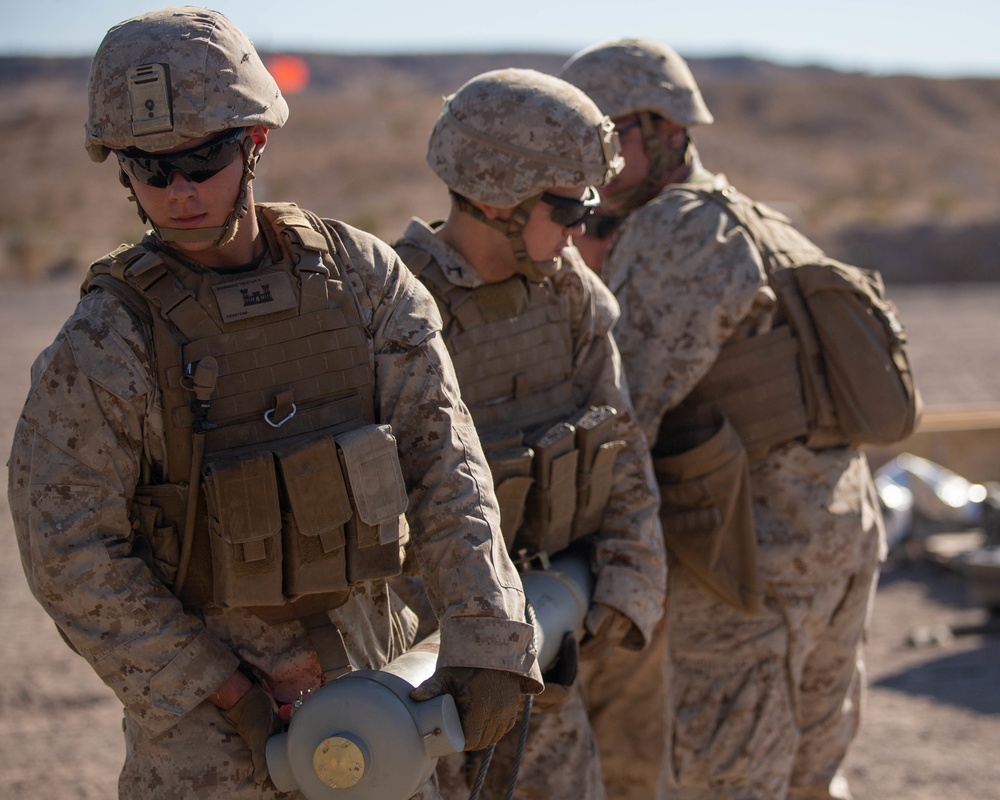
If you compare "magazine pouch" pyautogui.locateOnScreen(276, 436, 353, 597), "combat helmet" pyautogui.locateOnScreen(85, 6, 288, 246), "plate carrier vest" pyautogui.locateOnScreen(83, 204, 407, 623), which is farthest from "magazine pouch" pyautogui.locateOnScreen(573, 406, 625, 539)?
"combat helmet" pyautogui.locateOnScreen(85, 6, 288, 246)

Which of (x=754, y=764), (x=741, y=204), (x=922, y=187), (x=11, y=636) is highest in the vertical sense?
(x=741, y=204)

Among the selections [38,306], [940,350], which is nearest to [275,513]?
[940,350]

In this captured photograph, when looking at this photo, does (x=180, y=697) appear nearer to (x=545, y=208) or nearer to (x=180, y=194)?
(x=180, y=194)

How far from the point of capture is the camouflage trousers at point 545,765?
11.5 ft

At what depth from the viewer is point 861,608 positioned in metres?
4.24

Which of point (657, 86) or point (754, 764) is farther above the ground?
point (657, 86)

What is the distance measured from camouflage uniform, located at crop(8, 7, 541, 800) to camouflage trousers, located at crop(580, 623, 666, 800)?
1708mm

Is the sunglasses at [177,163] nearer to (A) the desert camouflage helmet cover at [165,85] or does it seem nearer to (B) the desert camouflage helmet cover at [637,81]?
(A) the desert camouflage helmet cover at [165,85]

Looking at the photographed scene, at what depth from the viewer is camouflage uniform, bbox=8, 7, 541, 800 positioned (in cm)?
237

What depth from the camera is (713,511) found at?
12.9 feet

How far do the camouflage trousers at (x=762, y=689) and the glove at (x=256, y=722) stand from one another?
6.37 ft

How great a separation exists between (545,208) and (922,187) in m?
48.3

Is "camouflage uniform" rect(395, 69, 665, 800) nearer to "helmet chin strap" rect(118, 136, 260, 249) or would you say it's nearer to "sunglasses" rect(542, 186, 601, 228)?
"sunglasses" rect(542, 186, 601, 228)

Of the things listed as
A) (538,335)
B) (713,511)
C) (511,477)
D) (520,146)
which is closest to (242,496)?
(511,477)
